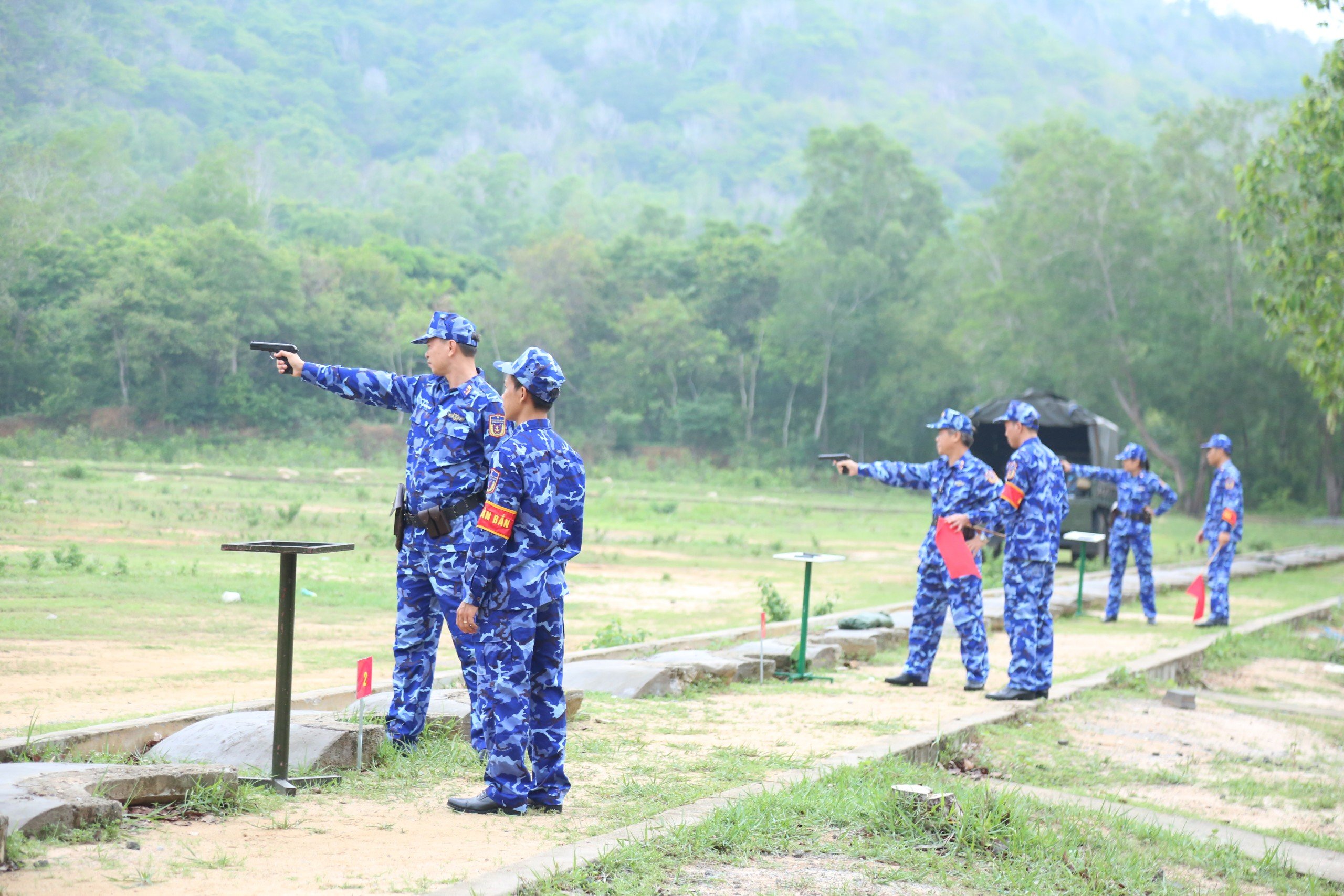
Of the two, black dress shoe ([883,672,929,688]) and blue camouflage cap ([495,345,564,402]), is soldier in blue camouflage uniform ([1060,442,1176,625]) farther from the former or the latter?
blue camouflage cap ([495,345,564,402])

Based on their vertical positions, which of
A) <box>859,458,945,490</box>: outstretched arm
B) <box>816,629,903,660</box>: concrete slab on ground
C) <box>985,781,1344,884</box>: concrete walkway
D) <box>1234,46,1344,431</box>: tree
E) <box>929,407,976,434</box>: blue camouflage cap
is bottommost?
<box>816,629,903,660</box>: concrete slab on ground

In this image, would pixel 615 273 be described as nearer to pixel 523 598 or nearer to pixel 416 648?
pixel 416 648

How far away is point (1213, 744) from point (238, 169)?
50.0 m

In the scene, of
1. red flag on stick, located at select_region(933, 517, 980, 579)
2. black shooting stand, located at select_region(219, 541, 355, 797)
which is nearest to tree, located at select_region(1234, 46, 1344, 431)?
red flag on stick, located at select_region(933, 517, 980, 579)

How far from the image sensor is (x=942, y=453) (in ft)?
28.8

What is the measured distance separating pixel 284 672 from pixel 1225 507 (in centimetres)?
1157

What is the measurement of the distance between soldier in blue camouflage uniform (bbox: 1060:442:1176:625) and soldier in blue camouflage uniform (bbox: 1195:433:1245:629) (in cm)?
61

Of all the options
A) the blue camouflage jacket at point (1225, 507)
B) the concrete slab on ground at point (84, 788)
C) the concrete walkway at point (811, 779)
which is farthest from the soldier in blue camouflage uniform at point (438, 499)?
the blue camouflage jacket at point (1225, 507)

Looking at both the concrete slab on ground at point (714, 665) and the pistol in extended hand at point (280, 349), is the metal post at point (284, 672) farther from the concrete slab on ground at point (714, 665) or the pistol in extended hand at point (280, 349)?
the concrete slab on ground at point (714, 665)

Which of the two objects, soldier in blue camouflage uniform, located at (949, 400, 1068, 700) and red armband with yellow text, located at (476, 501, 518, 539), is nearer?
red armband with yellow text, located at (476, 501, 518, 539)

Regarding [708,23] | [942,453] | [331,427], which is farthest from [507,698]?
[708,23]

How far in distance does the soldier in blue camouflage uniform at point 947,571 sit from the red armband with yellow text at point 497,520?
400 cm

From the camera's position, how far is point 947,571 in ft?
28.1

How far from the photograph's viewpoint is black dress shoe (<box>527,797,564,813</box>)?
507 centimetres
